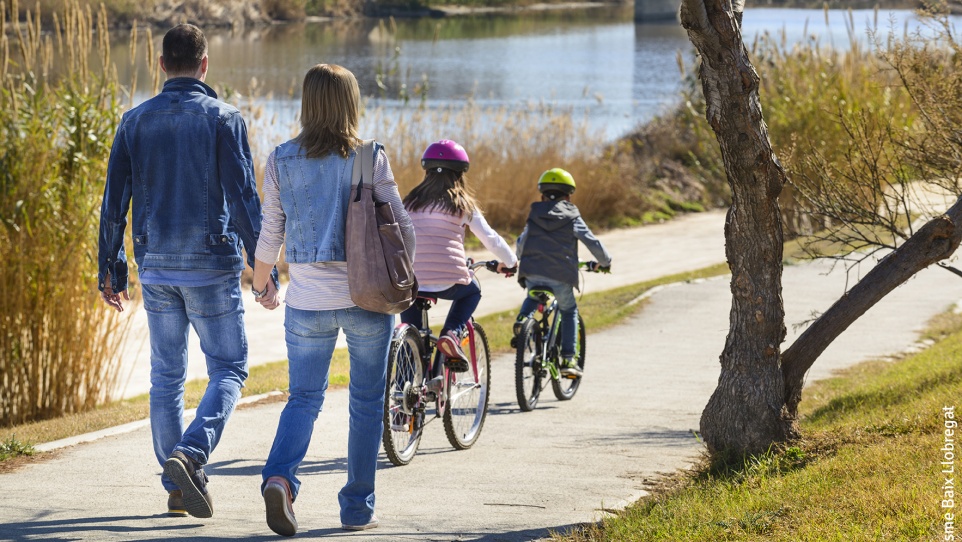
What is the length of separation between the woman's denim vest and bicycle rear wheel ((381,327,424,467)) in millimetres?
1355

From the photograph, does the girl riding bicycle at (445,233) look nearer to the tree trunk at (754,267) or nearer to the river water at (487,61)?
the tree trunk at (754,267)

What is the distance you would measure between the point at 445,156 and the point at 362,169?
1908mm

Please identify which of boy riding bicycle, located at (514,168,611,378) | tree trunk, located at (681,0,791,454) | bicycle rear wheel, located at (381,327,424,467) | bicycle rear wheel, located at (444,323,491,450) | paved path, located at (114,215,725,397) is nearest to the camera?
tree trunk, located at (681,0,791,454)

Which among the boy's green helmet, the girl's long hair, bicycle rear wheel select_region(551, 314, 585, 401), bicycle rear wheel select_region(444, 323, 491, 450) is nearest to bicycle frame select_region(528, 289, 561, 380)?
bicycle rear wheel select_region(551, 314, 585, 401)

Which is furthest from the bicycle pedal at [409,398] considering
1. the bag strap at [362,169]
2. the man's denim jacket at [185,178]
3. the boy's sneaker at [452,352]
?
the bag strap at [362,169]

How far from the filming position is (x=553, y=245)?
8023 millimetres

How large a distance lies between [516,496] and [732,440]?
1092mm

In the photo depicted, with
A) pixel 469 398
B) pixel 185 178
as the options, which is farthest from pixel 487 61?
pixel 185 178

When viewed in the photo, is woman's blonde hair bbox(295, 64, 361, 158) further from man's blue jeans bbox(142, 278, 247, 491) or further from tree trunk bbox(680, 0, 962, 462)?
tree trunk bbox(680, 0, 962, 462)

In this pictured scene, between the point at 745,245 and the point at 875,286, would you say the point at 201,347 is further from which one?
the point at 875,286

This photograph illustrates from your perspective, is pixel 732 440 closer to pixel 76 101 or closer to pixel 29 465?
pixel 29 465

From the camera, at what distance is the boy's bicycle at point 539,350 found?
793cm

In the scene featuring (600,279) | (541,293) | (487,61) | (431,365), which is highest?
(431,365)

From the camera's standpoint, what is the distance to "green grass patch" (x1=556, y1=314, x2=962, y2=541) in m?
4.38
